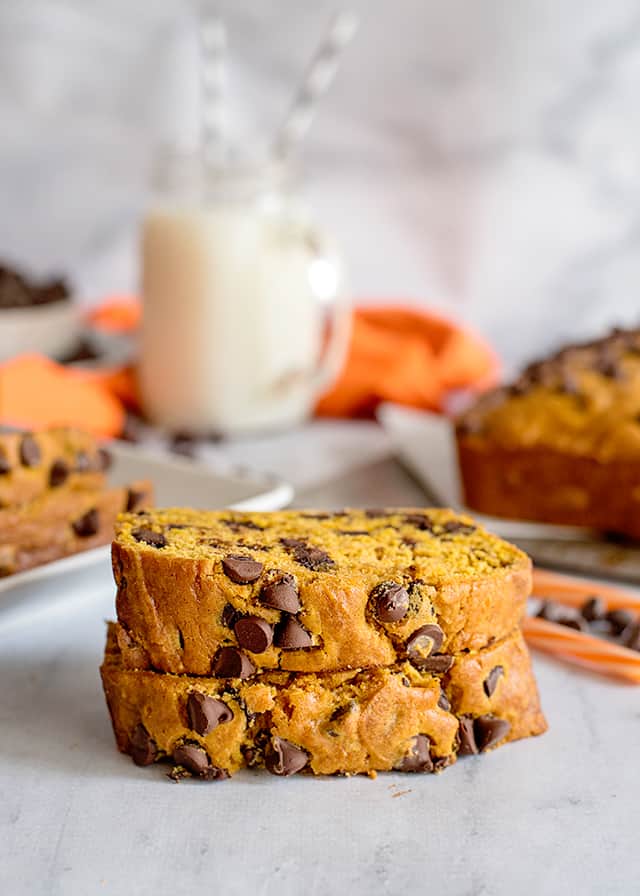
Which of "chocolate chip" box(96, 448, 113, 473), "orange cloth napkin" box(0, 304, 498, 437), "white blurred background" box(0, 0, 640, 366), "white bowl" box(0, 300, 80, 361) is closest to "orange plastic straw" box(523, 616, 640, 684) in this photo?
"chocolate chip" box(96, 448, 113, 473)

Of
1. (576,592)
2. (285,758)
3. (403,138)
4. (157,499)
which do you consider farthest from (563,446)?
(403,138)

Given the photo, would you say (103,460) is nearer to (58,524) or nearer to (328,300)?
(58,524)

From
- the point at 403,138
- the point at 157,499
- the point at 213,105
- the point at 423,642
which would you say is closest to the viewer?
the point at 423,642

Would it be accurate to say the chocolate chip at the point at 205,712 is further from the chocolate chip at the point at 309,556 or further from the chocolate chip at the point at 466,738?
the chocolate chip at the point at 466,738

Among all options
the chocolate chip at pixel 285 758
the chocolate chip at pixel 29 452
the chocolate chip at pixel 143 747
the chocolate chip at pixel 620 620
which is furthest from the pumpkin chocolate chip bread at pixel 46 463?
the chocolate chip at pixel 620 620

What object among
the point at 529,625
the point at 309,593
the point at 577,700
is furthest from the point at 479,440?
the point at 309,593

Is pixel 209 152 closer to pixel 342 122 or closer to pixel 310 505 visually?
→ pixel 310 505

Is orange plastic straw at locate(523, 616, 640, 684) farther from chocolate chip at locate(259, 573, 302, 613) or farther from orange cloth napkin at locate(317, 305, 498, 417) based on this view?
orange cloth napkin at locate(317, 305, 498, 417)
